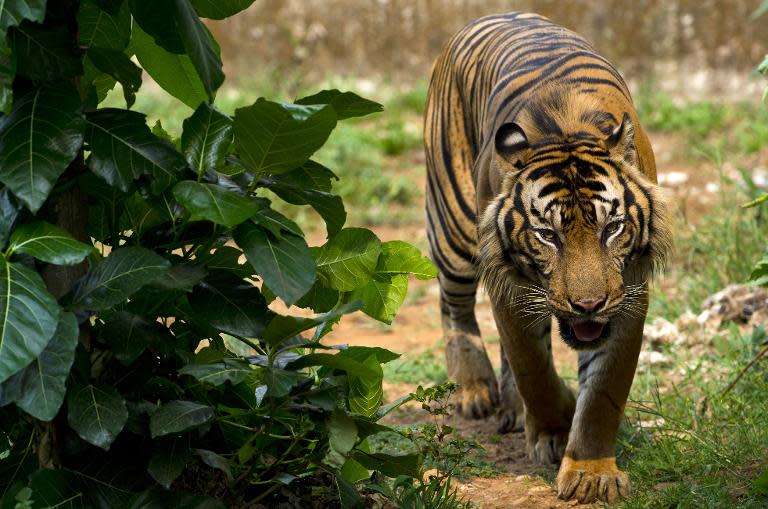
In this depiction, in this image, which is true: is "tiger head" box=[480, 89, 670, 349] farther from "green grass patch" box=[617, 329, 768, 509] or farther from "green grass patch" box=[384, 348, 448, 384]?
"green grass patch" box=[384, 348, 448, 384]

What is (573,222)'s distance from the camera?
3387mm

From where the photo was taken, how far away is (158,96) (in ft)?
31.5

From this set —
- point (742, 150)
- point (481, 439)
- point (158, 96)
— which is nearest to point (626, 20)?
point (742, 150)

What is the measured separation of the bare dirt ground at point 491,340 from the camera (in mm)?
3645

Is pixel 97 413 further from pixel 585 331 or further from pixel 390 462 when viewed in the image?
pixel 585 331

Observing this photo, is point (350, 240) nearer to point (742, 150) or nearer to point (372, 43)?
point (742, 150)

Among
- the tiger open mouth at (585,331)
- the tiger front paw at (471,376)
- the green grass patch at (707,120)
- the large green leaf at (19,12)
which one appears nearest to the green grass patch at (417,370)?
the tiger front paw at (471,376)

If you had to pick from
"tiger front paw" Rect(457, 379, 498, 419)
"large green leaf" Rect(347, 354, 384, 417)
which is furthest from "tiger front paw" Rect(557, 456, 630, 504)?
"tiger front paw" Rect(457, 379, 498, 419)

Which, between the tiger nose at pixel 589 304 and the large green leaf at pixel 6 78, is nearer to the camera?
the large green leaf at pixel 6 78

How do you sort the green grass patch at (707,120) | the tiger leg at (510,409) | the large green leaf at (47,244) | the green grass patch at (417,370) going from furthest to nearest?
the green grass patch at (707,120)
the green grass patch at (417,370)
the tiger leg at (510,409)
the large green leaf at (47,244)

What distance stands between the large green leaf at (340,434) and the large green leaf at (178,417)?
286 mm

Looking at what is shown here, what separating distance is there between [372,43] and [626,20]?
2.25 metres

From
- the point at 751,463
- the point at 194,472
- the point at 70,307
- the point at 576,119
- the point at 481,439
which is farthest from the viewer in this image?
the point at 481,439

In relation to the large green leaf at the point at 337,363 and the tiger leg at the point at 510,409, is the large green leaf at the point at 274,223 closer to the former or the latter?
the large green leaf at the point at 337,363
